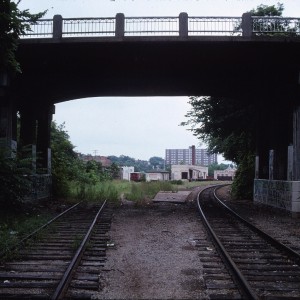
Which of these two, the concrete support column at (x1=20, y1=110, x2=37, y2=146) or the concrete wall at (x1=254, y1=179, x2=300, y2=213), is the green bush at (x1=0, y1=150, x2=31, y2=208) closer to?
the concrete support column at (x1=20, y1=110, x2=37, y2=146)

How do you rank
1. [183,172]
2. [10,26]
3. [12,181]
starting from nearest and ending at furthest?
[10,26] < [12,181] < [183,172]

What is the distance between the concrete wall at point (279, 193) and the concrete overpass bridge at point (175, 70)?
34cm

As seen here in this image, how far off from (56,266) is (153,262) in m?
1.64

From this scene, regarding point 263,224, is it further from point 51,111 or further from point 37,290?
point 51,111

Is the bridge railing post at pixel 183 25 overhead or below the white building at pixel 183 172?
overhead

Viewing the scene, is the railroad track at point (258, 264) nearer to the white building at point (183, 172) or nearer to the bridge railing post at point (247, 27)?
the bridge railing post at point (247, 27)

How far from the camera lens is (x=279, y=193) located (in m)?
15.1

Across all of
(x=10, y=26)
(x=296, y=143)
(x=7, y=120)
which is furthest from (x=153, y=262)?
(x=7, y=120)

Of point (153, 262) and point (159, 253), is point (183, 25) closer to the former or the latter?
point (159, 253)

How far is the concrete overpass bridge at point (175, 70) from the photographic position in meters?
13.8

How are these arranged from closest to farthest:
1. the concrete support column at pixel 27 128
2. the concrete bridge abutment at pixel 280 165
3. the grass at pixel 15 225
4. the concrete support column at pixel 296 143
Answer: the grass at pixel 15 225, the concrete bridge abutment at pixel 280 165, the concrete support column at pixel 296 143, the concrete support column at pixel 27 128

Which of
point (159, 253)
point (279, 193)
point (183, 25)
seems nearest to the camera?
point (159, 253)

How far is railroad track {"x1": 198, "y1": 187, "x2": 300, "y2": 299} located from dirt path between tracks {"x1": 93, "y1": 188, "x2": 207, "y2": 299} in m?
0.48

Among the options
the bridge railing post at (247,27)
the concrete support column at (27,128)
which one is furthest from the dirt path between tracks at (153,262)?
the concrete support column at (27,128)
